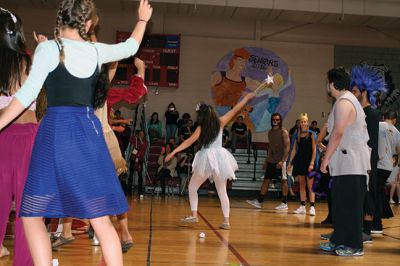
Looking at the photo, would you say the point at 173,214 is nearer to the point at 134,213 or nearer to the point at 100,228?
the point at 134,213

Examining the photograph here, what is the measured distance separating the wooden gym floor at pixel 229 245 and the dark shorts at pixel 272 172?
2257mm

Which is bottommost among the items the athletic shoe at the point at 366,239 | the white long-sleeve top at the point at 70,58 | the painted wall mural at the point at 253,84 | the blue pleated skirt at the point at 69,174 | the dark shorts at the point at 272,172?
the athletic shoe at the point at 366,239

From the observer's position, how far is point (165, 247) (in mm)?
5602

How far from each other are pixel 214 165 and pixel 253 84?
43.2 feet

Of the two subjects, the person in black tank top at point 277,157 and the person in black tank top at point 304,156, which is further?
the person in black tank top at point 277,157

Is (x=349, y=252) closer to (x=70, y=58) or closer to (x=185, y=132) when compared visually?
(x=70, y=58)

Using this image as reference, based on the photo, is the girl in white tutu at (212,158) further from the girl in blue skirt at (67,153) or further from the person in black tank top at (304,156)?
the girl in blue skirt at (67,153)

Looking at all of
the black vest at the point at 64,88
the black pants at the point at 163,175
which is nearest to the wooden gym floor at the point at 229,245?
the black vest at the point at 64,88

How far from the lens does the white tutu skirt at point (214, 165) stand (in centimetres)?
760

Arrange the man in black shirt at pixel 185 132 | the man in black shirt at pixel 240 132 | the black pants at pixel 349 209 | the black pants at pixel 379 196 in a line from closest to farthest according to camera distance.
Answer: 1. the black pants at pixel 349 209
2. the black pants at pixel 379 196
3. the man in black shirt at pixel 185 132
4. the man in black shirt at pixel 240 132

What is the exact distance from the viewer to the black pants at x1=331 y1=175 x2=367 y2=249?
17.8ft

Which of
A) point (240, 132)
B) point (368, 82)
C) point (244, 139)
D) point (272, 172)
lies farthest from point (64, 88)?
point (244, 139)

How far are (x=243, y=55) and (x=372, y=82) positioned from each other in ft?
47.1

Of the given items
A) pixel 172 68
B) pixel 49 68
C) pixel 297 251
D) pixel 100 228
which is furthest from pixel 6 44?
pixel 172 68
